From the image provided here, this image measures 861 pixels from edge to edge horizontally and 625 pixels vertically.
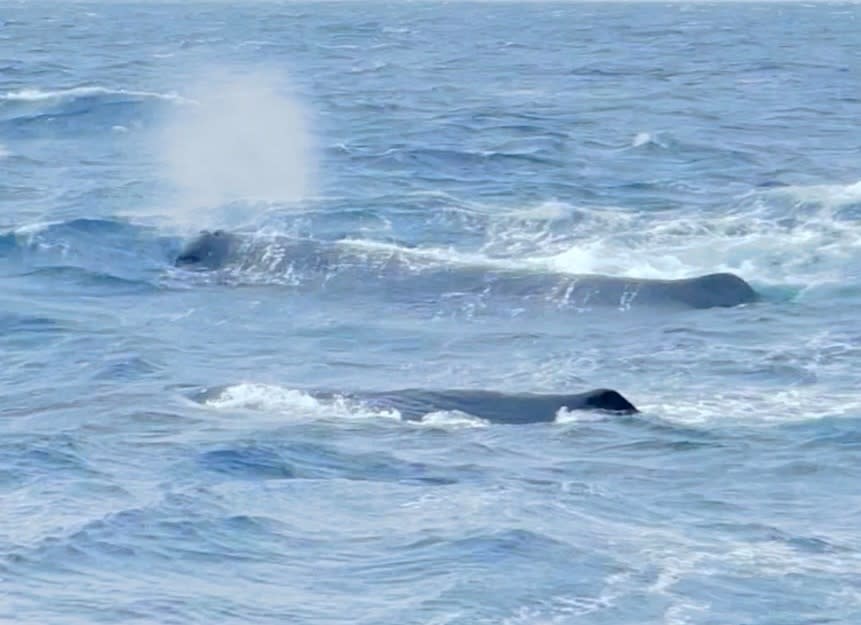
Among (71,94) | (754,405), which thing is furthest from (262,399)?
(71,94)

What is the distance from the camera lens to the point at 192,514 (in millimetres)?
21547

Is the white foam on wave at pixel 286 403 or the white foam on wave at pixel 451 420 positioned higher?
the white foam on wave at pixel 451 420

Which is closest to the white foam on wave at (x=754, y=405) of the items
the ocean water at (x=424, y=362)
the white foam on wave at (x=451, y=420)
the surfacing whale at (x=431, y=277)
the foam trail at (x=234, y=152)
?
the ocean water at (x=424, y=362)

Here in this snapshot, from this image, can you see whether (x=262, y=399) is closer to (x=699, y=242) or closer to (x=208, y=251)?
(x=208, y=251)

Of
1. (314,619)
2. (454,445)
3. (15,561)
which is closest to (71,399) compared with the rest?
(454,445)

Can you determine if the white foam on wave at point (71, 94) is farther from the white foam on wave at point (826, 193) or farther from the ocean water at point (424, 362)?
the white foam on wave at point (826, 193)

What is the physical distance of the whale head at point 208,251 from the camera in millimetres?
38406

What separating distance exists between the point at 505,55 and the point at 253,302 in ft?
199

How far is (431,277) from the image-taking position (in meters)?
36.5

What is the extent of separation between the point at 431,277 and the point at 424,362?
6.71m

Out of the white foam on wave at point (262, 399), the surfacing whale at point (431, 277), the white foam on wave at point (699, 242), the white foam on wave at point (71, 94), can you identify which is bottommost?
the white foam on wave at point (71, 94)

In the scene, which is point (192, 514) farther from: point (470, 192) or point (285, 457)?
point (470, 192)

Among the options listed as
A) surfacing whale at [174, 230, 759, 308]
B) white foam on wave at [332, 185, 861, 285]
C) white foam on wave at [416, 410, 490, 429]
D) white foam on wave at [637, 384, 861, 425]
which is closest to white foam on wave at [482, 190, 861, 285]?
white foam on wave at [332, 185, 861, 285]

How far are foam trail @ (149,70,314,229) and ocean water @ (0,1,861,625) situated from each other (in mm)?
220
